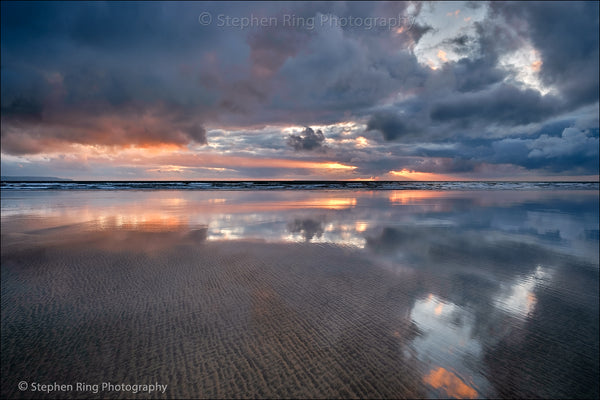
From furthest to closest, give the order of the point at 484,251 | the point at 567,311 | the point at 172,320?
the point at 484,251
the point at 567,311
the point at 172,320

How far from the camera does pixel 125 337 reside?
10.2ft

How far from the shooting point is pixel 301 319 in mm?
3516

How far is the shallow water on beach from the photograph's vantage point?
253cm

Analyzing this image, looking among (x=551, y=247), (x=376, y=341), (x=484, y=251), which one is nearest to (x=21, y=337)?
(x=376, y=341)

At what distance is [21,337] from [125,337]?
3.78 feet

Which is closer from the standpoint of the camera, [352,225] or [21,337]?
[21,337]

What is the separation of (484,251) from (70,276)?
890 centimetres

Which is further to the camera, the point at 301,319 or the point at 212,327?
the point at 301,319

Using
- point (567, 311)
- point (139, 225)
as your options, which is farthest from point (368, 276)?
point (139, 225)

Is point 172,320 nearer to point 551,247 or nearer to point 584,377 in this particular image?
point 584,377

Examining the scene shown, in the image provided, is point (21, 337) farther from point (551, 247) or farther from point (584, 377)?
point (551, 247)

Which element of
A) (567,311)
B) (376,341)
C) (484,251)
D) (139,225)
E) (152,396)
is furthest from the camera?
(139,225)

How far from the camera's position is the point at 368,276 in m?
5.06

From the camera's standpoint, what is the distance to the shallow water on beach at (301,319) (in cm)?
253
